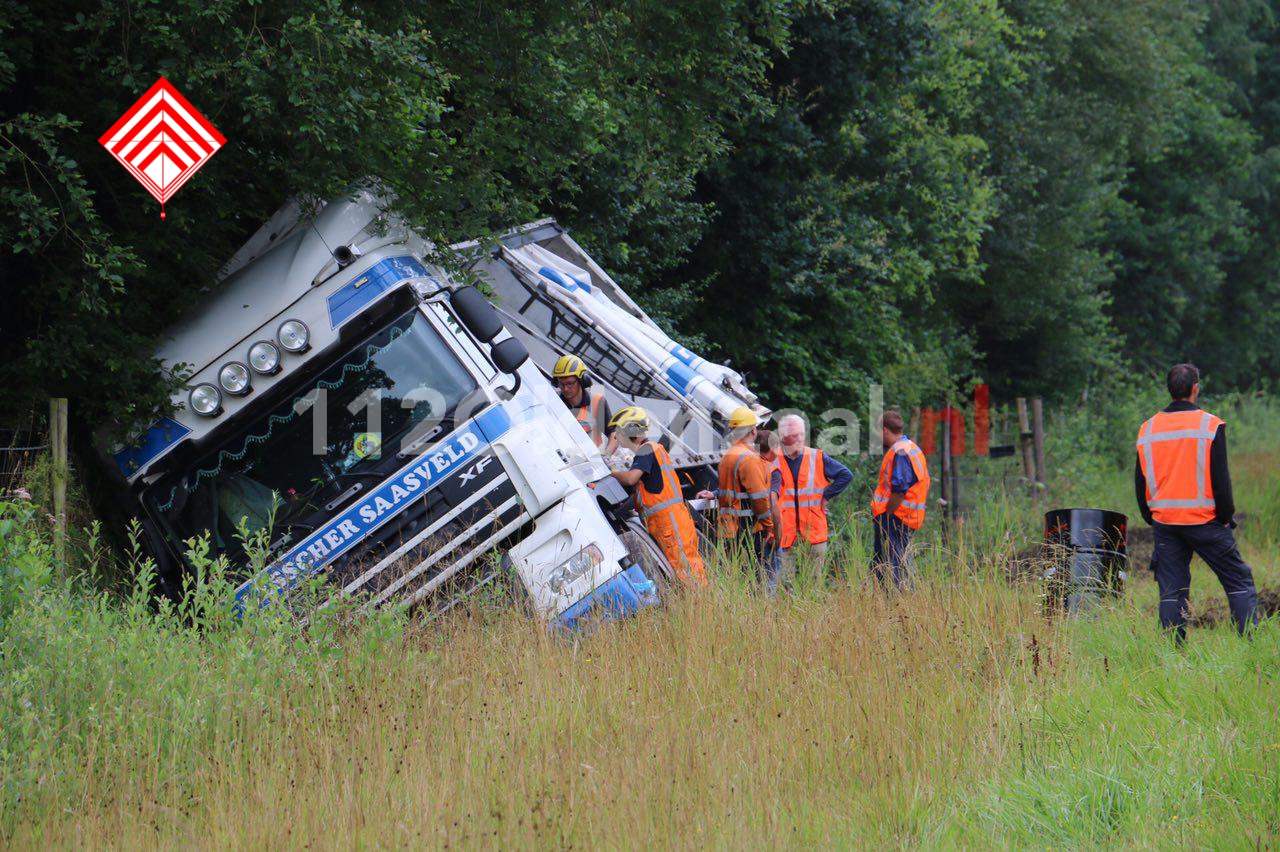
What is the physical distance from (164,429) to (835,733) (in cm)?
414

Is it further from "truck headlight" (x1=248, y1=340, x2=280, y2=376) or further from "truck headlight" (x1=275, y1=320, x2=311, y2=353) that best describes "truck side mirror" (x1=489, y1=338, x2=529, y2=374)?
"truck headlight" (x1=248, y1=340, x2=280, y2=376)

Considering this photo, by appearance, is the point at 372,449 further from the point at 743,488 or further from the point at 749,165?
the point at 749,165

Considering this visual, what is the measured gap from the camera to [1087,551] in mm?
7945

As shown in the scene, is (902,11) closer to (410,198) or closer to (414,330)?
(410,198)

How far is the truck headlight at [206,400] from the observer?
24.2ft

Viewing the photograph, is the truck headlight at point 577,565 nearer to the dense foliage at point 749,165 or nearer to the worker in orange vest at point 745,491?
the worker in orange vest at point 745,491

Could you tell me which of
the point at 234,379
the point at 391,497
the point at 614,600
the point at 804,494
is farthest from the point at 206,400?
the point at 804,494

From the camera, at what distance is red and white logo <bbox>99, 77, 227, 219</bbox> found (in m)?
7.77

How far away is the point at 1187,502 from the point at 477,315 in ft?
12.4

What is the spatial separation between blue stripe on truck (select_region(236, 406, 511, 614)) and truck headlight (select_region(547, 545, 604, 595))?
28.8 inches

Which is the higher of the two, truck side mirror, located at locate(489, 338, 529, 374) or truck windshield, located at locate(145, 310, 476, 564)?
truck side mirror, located at locate(489, 338, 529, 374)

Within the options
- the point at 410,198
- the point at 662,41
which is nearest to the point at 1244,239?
the point at 662,41

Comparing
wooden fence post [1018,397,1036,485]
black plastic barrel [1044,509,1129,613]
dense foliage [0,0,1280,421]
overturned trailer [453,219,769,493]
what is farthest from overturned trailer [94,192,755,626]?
wooden fence post [1018,397,1036,485]

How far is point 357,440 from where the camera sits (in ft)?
24.2
